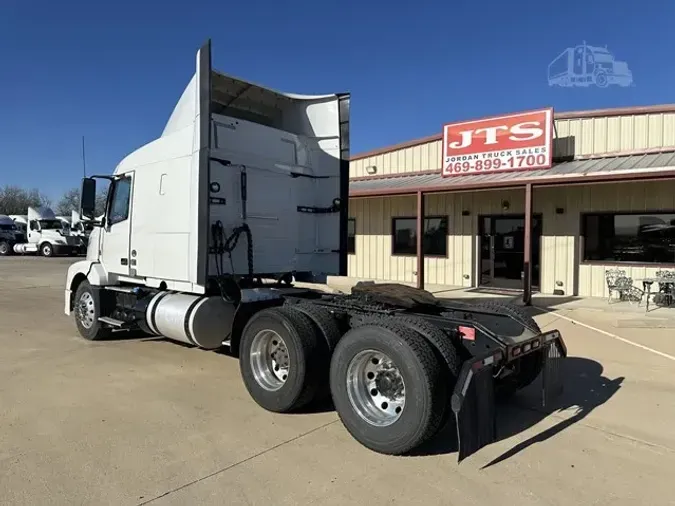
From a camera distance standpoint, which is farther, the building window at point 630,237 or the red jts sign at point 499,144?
the red jts sign at point 499,144

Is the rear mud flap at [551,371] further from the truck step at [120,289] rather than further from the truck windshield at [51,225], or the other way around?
the truck windshield at [51,225]

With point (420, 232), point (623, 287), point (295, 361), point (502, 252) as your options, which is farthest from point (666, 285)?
point (295, 361)

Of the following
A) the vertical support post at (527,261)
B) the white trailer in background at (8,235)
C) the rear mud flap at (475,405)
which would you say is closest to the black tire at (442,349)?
the rear mud flap at (475,405)

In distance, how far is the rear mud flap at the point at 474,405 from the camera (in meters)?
3.48

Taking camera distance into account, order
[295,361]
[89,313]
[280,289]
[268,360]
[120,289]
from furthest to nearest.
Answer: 1. [89,313]
2. [120,289]
3. [280,289]
4. [268,360]
5. [295,361]

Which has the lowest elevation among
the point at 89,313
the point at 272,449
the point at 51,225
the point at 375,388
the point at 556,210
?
the point at 272,449

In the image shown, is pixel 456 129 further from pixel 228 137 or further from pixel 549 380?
pixel 549 380

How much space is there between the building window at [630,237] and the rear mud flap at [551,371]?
861cm

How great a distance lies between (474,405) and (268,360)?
221 centimetres

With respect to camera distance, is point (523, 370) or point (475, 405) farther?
point (523, 370)

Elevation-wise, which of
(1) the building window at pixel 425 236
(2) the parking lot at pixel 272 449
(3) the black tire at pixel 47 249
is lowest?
(2) the parking lot at pixel 272 449

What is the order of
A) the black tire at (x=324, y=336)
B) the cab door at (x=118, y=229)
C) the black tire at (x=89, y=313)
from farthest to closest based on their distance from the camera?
the black tire at (x=89, y=313), the cab door at (x=118, y=229), the black tire at (x=324, y=336)

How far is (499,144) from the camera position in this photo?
1312 centimetres

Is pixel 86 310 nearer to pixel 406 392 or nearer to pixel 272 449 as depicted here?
pixel 272 449
